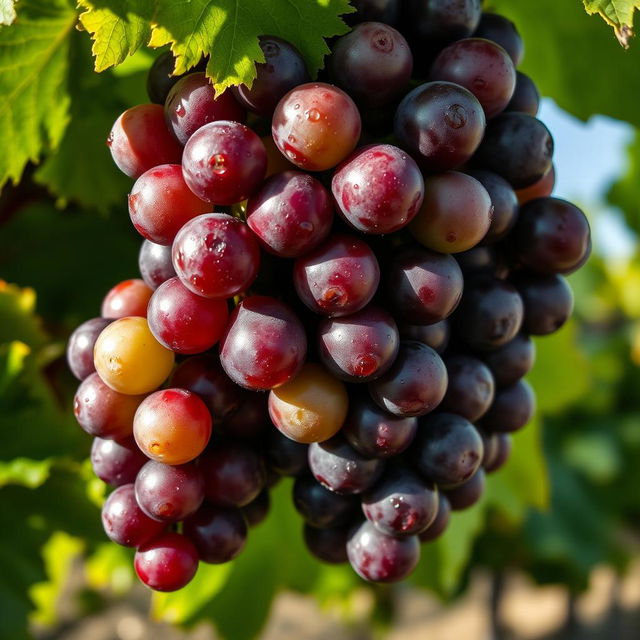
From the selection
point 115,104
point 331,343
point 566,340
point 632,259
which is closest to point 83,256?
point 115,104

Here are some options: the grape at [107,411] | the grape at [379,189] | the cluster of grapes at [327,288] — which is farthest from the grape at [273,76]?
the grape at [107,411]

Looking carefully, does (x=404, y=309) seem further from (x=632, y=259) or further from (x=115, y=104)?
(x=632, y=259)

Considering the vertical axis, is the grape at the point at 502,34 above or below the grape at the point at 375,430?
above

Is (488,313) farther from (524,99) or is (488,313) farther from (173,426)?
(173,426)

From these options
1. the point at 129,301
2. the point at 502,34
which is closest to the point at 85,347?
the point at 129,301

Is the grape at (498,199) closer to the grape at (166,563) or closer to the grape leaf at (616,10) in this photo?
the grape leaf at (616,10)

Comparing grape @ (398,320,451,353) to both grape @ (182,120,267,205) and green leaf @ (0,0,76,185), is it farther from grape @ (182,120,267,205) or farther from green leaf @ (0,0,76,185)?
green leaf @ (0,0,76,185)
